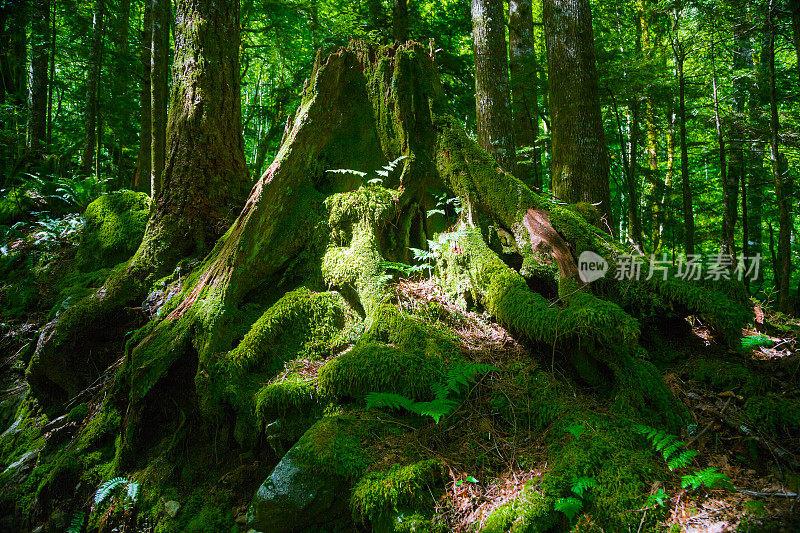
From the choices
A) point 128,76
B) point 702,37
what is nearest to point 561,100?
A: point 702,37

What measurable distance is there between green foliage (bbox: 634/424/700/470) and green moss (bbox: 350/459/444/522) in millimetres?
1357

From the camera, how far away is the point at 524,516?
227 cm

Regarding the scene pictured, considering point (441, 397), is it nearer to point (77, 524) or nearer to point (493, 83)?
point (77, 524)

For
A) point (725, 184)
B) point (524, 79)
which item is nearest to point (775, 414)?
point (524, 79)

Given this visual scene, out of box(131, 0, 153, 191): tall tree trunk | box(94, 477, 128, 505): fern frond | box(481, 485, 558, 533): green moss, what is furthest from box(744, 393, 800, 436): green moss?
box(131, 0, 153, 191): tall tree trunk

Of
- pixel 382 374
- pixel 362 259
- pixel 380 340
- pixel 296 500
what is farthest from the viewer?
pixel 362 259

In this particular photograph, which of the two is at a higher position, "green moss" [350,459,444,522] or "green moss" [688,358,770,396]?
"green moss" [688,358,770,396]

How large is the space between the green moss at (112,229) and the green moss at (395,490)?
481 cm

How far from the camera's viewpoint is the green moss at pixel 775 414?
2.79 m

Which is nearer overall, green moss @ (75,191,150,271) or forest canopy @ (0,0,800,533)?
forest canopy @ (0,0,800,533)

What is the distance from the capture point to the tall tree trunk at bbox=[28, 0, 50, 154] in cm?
935

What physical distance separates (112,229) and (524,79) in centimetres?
756

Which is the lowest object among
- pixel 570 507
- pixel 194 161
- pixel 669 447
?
pixel 570 507

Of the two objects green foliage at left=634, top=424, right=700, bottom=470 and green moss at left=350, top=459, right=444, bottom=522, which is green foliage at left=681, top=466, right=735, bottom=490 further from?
green moss at left=350, top=459, right=444, bottom=522
